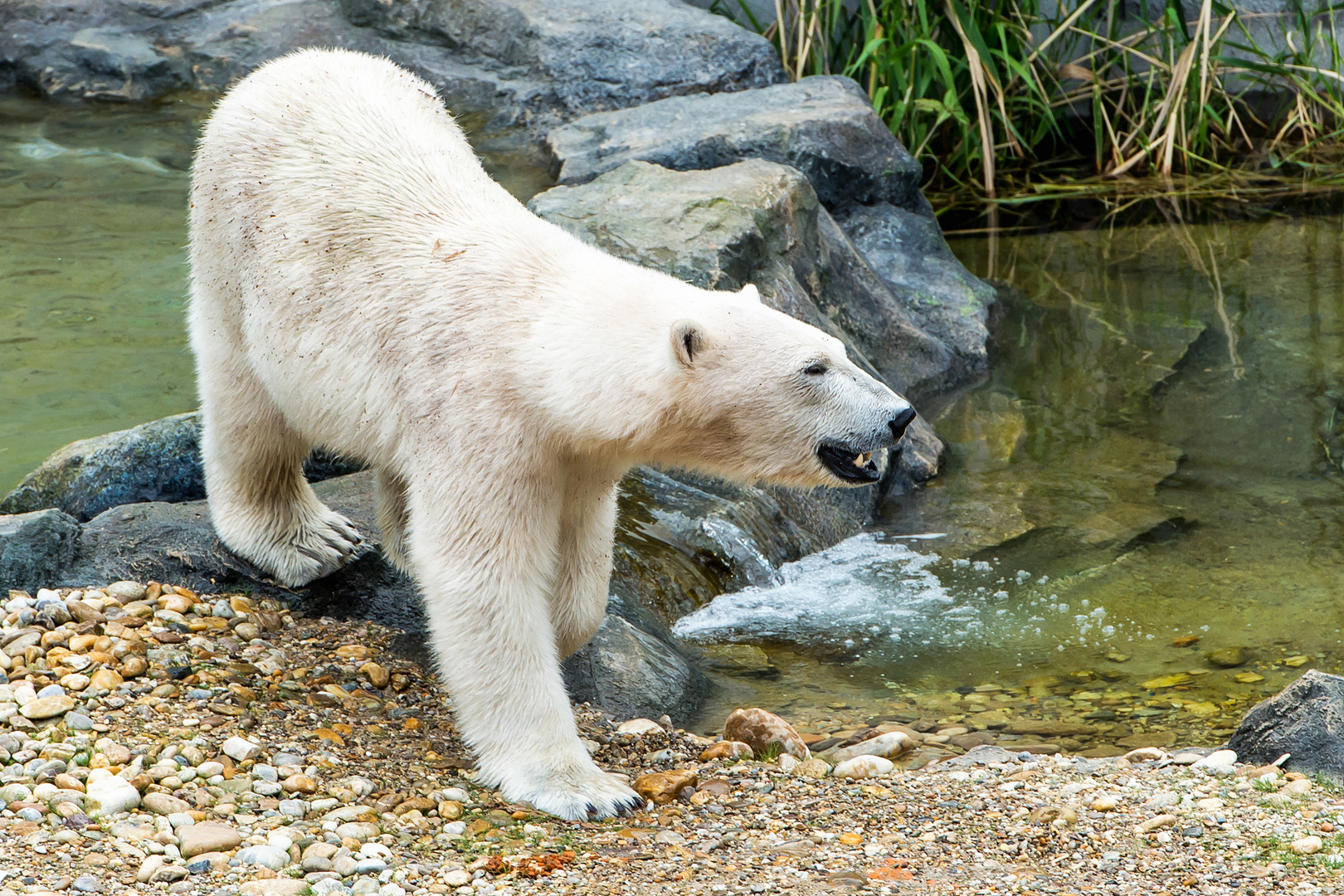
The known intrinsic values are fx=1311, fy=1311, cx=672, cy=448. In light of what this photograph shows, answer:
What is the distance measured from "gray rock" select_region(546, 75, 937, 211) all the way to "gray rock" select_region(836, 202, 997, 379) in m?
0.16

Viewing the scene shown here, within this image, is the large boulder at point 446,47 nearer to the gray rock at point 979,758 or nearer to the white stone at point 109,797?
the gray rock at point 979,758

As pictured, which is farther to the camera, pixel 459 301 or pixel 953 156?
pixel 953 156

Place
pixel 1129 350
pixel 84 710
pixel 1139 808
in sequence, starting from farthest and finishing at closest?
pixel 1129 350 → pixel 84 710 → pixel 1139 808

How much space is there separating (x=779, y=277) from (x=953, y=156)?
384 cm

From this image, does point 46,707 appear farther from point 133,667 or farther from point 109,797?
point 109,797

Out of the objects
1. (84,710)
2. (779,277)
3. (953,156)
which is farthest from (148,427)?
(953,156)

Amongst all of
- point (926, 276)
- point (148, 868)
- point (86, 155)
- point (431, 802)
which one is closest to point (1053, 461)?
point (926, 276)

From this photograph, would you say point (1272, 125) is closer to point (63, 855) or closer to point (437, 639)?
point (437, 639)

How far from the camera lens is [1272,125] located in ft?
32.2

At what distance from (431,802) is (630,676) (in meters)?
0.99

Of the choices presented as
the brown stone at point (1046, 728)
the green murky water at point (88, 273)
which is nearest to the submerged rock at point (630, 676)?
the brown stone at point (1046, 728)

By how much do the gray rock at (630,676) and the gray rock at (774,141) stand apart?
153 inches

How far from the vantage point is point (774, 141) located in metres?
7.27

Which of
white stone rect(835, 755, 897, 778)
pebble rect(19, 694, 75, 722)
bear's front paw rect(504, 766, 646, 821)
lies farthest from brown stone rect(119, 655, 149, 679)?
white stone rect(835, 755, 897, 778)
